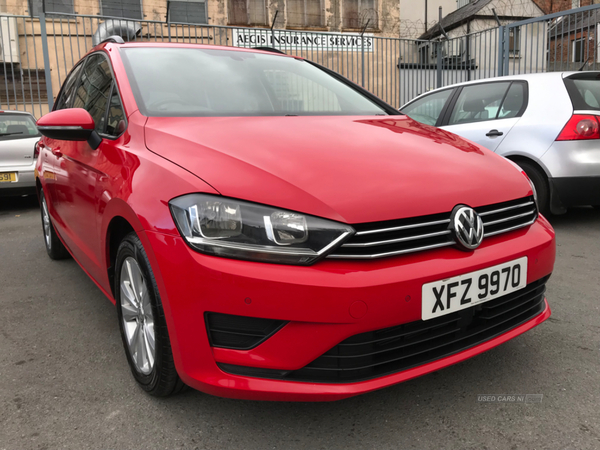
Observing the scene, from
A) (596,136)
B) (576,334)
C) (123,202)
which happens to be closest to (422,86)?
(596,136)

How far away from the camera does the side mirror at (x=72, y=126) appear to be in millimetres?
2332

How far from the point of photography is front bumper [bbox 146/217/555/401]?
59.8 inches

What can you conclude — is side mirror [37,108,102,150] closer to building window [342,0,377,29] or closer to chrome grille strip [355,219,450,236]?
chrome grille strip [355,219,450,236]

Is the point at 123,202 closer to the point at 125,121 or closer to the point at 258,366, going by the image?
the point at 125,121

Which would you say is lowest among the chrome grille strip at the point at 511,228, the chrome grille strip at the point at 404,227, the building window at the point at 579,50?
the chrome grille strip at the point at 511,228

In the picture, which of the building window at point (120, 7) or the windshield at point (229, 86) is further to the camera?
the building window at point (120, 7)

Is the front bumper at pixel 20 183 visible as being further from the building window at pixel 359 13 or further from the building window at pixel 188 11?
the building window at pixel 359 13

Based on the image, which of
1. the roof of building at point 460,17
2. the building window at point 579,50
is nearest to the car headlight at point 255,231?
the building window at point 579,50

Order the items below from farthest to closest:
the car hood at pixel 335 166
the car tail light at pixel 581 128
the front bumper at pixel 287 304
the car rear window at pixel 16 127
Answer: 1. the car rear window at pixel 16 127
2. the car tail light at pixel 581 128
3. the car hood at pixel 335 166
4. the front bumper at pixel 287 304

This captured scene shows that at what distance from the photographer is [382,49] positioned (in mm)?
11742

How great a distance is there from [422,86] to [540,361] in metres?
11.0

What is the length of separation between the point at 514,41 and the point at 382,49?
2.91 metres

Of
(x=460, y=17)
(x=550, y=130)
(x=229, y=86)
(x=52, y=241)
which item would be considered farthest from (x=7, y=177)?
(x=460, y=17)

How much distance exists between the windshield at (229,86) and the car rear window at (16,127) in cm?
483
